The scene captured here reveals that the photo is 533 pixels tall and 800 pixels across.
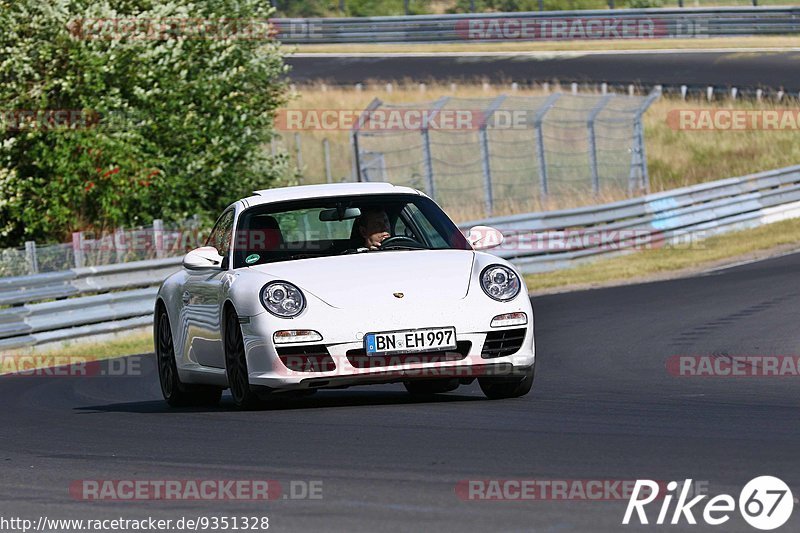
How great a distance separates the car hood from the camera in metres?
8.93

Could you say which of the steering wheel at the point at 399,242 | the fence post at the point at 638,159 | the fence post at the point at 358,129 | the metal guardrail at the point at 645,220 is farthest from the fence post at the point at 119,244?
the fence post at the point at 638,159

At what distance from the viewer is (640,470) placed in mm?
6270

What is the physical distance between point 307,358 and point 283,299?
36cm

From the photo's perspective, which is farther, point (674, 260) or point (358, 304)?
point (674, 260)

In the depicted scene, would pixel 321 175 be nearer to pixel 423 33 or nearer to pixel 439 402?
pixel 423 33

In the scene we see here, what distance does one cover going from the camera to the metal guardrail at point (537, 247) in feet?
58.7

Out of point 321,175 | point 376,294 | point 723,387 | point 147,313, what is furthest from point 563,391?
point 321,175

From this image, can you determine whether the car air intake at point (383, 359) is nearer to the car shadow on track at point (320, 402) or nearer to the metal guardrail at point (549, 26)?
the car shadow on track at point (320, 402)

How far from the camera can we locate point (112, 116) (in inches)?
927

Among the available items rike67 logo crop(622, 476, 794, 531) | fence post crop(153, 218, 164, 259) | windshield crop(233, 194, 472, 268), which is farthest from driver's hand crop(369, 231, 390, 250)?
fence post crop(153, 218, 164, 259)

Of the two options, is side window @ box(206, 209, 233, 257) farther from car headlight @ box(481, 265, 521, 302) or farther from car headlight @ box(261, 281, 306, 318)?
car headlight @ box(481, 265, 521, 302)

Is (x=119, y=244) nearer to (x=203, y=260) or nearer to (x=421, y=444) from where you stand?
(x=203, y=260)

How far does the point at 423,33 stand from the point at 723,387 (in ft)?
149

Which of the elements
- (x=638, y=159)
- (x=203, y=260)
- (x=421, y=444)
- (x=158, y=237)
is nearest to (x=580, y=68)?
(x=638, y=159)
